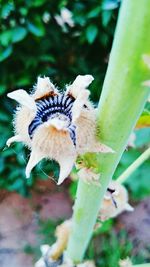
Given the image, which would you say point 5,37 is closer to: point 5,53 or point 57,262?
point 5,53

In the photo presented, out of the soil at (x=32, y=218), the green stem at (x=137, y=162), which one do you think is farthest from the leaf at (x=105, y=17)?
the green stem at (x=137, y=162)

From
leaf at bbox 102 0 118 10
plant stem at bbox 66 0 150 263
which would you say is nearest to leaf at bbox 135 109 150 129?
plant stem at bbox 66 0 150 263

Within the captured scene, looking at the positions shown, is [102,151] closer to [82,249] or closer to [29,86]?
[82,249]

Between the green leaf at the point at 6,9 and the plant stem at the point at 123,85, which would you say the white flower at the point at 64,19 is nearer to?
the green leaf at the point at 6,9

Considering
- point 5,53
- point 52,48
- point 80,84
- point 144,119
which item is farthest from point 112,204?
point 52,48

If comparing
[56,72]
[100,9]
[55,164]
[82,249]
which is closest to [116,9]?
[100,9]

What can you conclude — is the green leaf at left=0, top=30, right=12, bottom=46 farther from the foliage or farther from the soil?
the soil

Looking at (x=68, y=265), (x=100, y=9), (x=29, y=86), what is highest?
(x=100, y=9)
